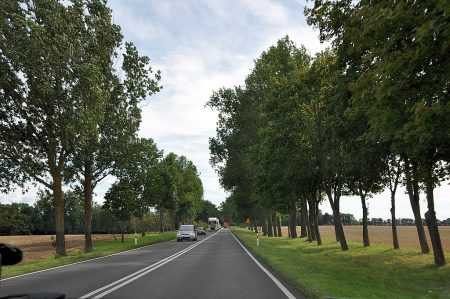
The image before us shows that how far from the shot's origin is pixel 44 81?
2342 centimetres

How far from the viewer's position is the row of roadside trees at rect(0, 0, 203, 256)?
923 inches

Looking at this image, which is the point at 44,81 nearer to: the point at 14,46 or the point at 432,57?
the point at 14,46

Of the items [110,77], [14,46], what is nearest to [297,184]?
[110,77]

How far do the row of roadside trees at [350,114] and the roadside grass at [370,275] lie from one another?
175 cm

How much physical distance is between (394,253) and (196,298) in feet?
64.8

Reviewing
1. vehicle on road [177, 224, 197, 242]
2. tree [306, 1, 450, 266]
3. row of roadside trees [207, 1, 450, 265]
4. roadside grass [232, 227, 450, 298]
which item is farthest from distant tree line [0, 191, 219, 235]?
tree [306, 1, 450, 266]

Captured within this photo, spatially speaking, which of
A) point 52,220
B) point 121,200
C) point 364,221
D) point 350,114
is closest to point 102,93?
point 350,114

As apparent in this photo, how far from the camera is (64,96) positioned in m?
24.4

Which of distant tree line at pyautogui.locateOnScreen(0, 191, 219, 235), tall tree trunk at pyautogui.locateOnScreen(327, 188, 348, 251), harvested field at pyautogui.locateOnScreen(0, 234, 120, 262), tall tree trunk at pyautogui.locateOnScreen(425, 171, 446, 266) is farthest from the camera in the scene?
distant tree line at pyautogui.locateOnScreen(0, 191, 219, 235)

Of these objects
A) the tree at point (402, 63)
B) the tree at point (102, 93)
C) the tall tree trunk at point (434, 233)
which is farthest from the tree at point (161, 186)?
the tree at point (402, 63)

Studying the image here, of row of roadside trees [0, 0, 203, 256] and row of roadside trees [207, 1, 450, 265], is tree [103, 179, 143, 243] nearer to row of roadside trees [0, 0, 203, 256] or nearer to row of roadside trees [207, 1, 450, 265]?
row of roadside trees [207, 1, 450, 265]

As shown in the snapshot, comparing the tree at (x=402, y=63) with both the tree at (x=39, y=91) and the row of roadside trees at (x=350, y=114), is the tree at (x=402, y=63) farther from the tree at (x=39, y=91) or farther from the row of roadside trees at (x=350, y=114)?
the tree at (x=39, y=91)

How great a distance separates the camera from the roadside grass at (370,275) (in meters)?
10.4

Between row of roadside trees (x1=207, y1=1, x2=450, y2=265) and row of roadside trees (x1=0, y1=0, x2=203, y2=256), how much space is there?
394 inches
